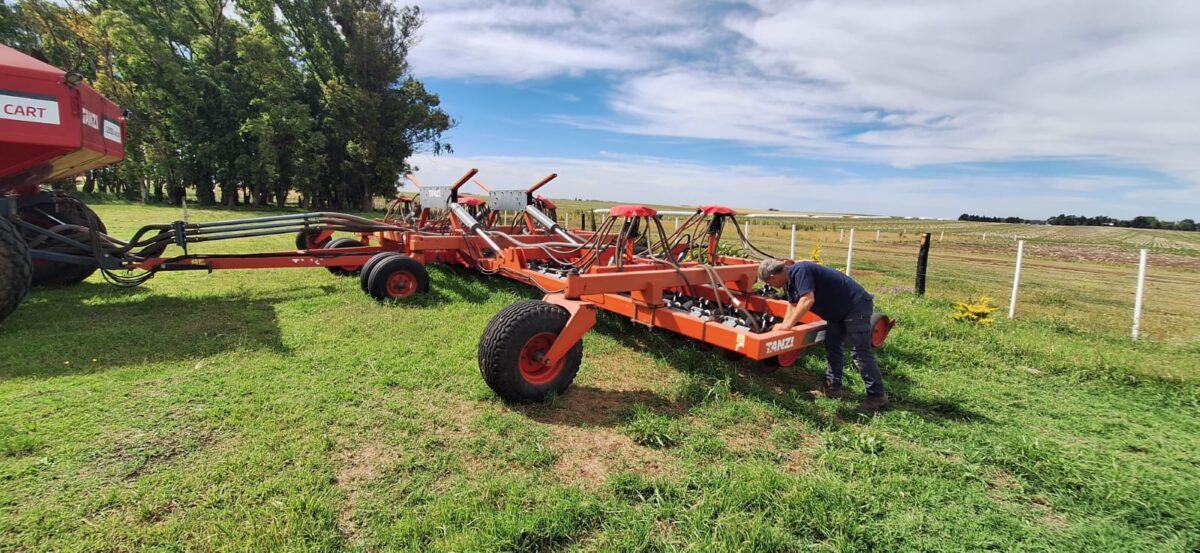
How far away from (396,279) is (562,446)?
14.5 feet

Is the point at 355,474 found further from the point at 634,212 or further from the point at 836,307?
the point at 836,307

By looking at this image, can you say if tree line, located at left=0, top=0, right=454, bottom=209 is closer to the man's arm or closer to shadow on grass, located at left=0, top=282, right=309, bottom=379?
shadow on grass, located at left=0, top=282, right=309, bottom=379

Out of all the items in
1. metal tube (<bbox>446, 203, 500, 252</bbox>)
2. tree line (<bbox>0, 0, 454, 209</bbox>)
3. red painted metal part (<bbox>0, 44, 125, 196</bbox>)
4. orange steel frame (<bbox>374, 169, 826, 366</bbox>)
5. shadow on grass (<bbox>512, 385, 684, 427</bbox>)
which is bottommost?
shadow on grass (<bbox>512, 385, 684, 427</bbox>)

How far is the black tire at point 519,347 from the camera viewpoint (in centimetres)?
359

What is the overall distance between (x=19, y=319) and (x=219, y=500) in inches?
201

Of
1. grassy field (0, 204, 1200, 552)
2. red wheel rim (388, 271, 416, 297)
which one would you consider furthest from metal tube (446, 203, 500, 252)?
grassy field (0, 204, 1200, 552)

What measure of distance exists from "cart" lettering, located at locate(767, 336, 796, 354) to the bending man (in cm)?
10

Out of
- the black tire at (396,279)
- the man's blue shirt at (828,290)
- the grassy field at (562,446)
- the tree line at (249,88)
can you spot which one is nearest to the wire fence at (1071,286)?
the grassy field at (562,446)

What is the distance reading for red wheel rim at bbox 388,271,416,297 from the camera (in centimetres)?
677

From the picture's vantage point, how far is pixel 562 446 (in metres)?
3.27

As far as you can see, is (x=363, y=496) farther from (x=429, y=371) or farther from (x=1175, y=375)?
(x=1175, y=375)

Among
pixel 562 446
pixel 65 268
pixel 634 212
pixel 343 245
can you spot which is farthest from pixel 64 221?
pixel 562 446

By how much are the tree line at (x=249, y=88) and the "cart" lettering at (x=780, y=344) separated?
31.5 meters

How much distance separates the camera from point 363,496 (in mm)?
2627
